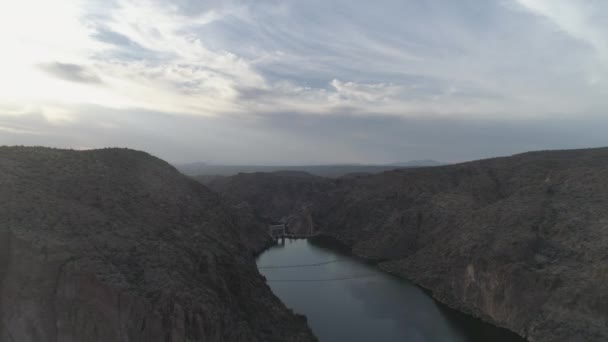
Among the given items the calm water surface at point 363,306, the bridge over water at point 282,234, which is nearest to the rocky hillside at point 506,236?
the calm water surface at point 363,306

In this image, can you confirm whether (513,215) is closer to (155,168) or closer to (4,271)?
(155,168)

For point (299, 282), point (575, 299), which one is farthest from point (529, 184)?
point (299, 282)

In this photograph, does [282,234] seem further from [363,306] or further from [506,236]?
[506,236]

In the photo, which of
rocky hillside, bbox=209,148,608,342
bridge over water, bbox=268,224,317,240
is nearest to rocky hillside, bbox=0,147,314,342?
rocky hillside, bbox=209,148,608,342

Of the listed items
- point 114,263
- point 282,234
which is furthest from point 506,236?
point 282,234

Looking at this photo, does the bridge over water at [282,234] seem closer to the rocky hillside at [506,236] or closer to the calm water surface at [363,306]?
the rocky hillside at [506,236]

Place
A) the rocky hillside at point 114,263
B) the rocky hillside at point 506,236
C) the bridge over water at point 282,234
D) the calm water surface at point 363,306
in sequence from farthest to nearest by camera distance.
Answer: the bridge over water at point 282,234 → the calm water surface at point 363,306 → the rocky hillside at point 506,236 → the rocky hillside at point 114,263
